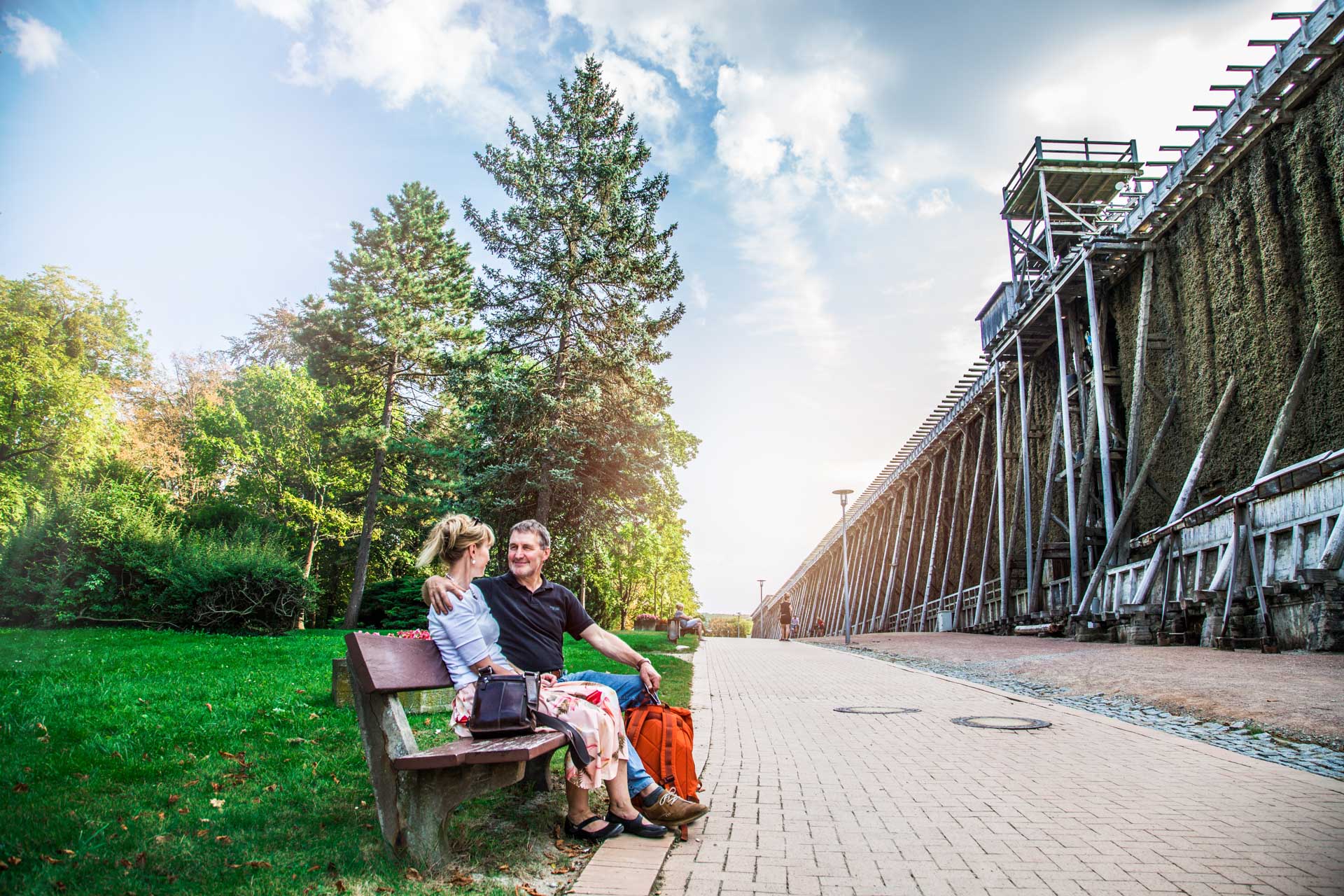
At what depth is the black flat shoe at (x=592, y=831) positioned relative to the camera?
373 centimetres

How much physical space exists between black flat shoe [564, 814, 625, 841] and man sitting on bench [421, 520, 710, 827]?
19cm

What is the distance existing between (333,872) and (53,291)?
12.0 meters

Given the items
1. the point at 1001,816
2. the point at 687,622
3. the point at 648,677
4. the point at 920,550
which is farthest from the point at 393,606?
the point at 920,550

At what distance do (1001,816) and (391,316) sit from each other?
27.8 metres

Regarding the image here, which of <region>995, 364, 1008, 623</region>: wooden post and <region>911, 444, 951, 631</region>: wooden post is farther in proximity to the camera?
<region>911, 444, 951, 631</region>: wooden post

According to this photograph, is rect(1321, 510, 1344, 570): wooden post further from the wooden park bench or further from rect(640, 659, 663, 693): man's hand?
the wooden park bench

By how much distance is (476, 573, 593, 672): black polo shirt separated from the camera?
13.9 ft

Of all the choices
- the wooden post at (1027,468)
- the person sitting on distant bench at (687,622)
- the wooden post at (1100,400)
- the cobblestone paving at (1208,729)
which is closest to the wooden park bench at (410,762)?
the cobblestone paving at (1208,729)

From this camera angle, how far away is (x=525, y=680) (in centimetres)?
363

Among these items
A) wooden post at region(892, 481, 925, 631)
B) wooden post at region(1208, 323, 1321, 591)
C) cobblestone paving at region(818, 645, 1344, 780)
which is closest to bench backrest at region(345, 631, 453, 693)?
cobblestone paving at region(818, 645, 1344, 780)

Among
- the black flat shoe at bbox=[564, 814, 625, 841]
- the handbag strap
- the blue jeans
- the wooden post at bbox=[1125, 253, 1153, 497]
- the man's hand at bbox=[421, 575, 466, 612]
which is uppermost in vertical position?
the wooden post at bbox=[1125, 253, 1153, 497]

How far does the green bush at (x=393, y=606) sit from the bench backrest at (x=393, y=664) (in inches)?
812

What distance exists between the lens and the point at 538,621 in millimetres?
4309

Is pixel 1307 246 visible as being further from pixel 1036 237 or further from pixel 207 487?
pixel 207 487
